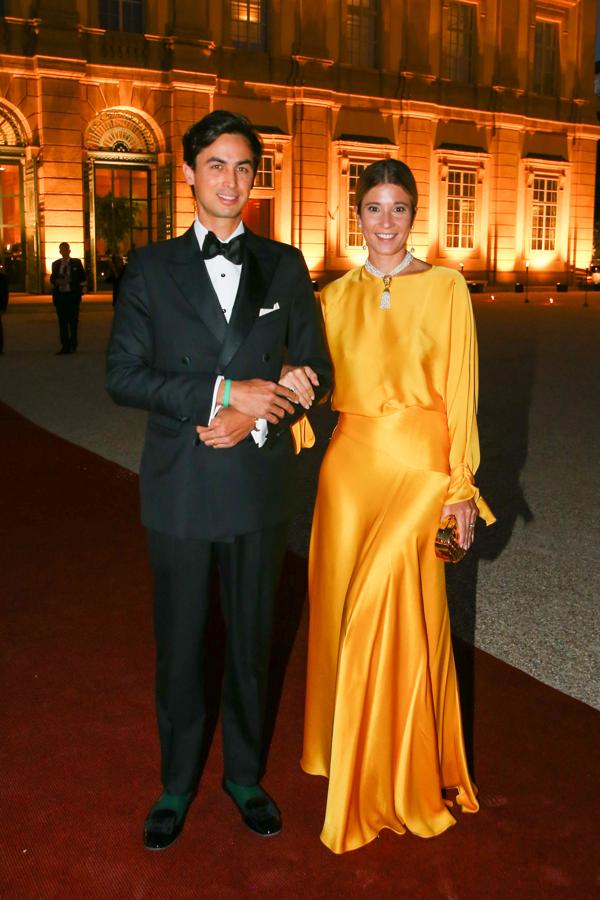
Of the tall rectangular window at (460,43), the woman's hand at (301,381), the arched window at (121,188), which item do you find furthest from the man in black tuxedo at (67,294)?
the tall rectangular window at (460,43)

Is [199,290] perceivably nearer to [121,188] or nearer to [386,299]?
[386,299]

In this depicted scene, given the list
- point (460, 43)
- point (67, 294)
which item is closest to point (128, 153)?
point (460, 43)

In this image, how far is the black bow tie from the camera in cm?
265

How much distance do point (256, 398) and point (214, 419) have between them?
128mm

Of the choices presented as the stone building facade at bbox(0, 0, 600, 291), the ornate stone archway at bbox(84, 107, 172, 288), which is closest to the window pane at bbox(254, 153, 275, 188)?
the stone building facade at bbox(0, 0, 600, 291)

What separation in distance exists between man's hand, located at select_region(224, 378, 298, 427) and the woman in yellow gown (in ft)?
1.37

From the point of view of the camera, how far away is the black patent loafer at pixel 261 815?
292 centimetres

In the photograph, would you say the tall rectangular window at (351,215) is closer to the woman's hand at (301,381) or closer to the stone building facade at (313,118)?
the stone building facade at (313,118)

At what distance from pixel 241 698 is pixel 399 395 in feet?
3.51

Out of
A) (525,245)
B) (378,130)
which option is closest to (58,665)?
(378,130)

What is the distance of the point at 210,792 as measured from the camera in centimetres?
321

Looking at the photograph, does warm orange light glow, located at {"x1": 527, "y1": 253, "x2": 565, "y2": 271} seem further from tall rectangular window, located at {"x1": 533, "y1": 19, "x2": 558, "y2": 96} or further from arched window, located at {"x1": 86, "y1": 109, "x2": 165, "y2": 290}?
arched window, located at {"x1": 86, "y1": 109, "x2": 165, "y2": 290}

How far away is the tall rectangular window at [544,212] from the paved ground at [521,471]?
22.0 m

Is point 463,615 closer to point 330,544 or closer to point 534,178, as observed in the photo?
point 330,544
